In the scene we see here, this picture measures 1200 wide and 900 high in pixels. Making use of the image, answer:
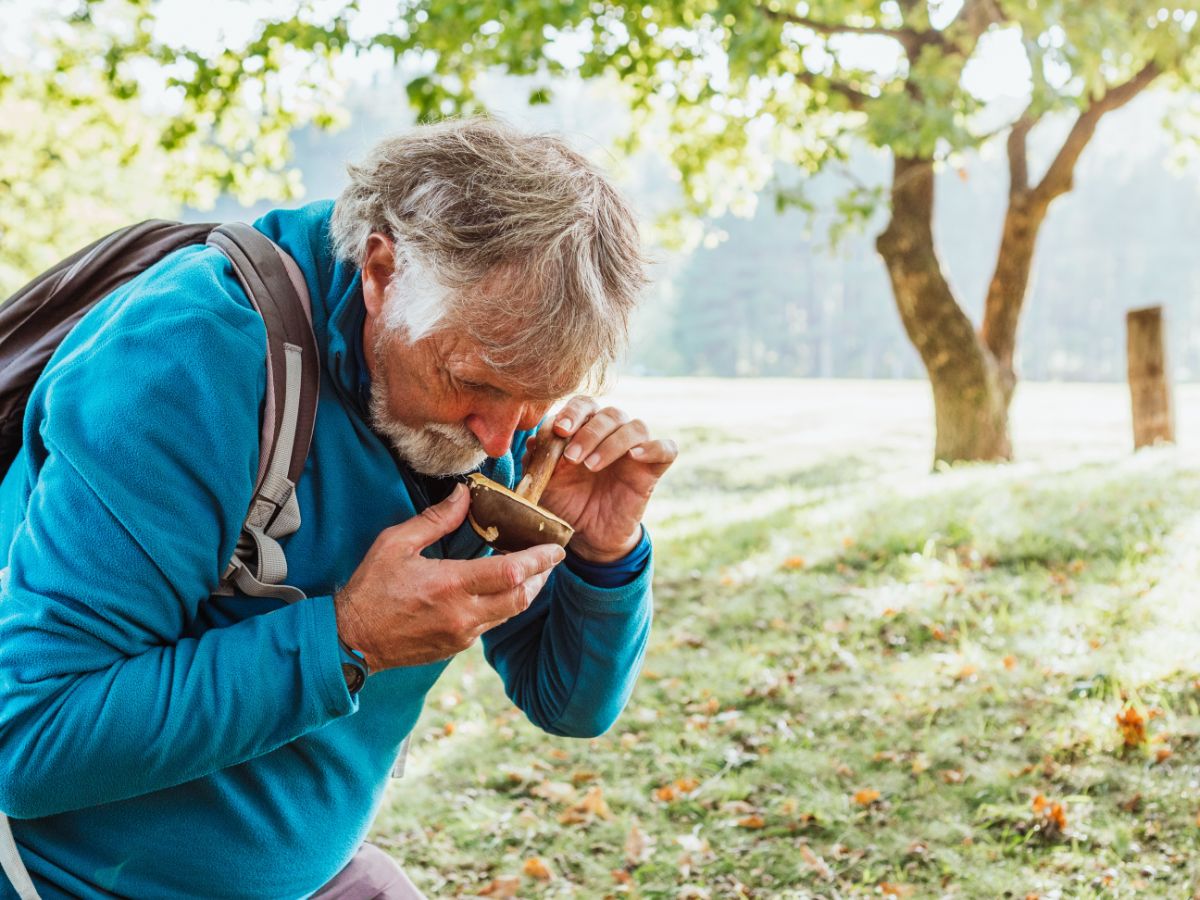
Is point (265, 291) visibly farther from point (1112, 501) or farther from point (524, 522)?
point (1112, 501)

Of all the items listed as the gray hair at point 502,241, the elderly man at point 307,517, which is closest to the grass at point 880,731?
the elderly man at point 307,517

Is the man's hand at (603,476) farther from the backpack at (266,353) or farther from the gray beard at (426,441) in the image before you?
the backpack at (266,353)

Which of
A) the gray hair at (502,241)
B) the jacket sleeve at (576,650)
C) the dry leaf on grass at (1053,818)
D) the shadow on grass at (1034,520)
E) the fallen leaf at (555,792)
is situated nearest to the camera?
the gray hair at (502,241)

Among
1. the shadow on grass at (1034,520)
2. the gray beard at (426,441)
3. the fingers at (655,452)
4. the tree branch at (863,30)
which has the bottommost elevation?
the shadow on grass at (1034,520)

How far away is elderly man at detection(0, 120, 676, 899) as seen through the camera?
143 centimetres

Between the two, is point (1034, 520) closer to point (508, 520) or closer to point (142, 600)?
point (508, 520)

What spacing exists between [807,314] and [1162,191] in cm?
2090

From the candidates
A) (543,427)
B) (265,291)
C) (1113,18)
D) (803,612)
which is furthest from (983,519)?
(265,291)

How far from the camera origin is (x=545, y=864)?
3.96 meters

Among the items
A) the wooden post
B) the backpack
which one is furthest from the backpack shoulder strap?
the wooden post

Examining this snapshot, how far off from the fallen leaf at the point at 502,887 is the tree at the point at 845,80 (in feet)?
17.4

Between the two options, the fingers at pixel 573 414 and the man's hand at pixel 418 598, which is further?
the fingers at pixel 573 414

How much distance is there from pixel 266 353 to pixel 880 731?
3.73m

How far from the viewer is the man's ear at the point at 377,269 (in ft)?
5.60
